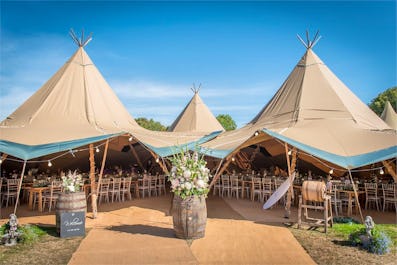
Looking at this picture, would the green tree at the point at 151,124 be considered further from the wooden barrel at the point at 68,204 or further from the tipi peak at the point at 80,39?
the wooden barrel at the point at 68,204

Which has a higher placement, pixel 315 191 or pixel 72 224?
pixel 315 191

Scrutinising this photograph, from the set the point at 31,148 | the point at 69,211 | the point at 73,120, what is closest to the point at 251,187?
the point at 73,120

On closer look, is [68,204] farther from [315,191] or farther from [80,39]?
[80,39]

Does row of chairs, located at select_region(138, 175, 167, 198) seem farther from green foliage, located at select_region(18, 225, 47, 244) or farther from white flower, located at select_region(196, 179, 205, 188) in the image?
white flower, located at select_region(196, 179, 205, 188)

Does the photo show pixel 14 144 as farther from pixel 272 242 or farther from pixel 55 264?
pixel 272 242

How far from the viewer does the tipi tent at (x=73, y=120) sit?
8.33m

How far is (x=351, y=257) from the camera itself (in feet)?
17.7

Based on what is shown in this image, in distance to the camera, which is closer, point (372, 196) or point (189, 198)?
point (189, 198)

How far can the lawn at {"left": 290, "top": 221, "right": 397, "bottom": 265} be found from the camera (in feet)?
17.3

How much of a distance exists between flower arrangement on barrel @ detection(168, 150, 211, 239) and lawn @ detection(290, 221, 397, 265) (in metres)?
2.01

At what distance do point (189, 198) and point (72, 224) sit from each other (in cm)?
244

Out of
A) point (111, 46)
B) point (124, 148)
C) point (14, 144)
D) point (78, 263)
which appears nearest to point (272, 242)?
point (78, 263)

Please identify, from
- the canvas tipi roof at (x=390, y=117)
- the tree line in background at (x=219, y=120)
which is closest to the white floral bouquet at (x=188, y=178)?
the canvas tipi roof at (x=390, y=117)

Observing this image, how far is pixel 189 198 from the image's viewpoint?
6262 mm
